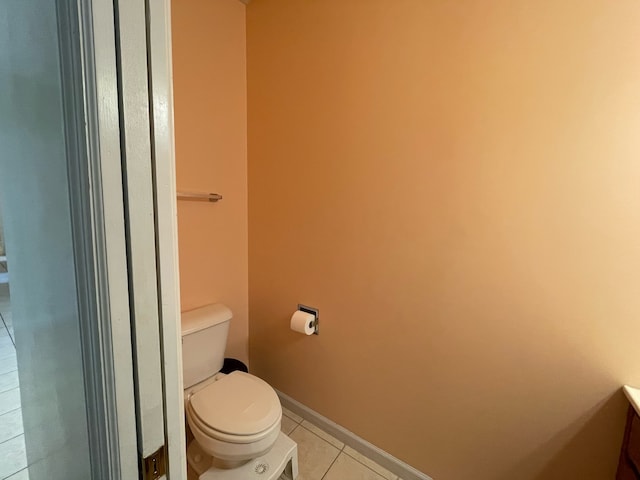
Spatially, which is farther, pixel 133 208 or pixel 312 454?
pixel 312 454

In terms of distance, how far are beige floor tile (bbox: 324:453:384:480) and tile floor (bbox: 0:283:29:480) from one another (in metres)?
1.48

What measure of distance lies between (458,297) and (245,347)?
1.49 metres

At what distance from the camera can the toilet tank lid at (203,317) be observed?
1471 millimetres

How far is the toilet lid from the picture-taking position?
3.96 ft

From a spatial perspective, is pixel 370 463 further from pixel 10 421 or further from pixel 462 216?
pixel 10 421

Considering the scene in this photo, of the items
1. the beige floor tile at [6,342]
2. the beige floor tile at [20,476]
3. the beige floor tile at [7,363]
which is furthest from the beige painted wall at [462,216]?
the beige floor tile at [6,342]

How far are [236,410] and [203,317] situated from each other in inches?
20.4

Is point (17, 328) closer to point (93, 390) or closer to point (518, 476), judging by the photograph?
point (93, 390)

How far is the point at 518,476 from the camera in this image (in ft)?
3.83

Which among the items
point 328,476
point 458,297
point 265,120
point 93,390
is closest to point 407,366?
point 458,297

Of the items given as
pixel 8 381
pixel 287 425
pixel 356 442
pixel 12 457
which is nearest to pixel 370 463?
pixel 356 442

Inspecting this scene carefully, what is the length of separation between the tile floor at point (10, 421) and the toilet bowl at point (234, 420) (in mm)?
907

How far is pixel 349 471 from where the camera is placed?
58.7 inches

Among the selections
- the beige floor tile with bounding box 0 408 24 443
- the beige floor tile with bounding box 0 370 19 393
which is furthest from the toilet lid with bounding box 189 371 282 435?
the beige floor tile with bounding box 0 370 19 393
